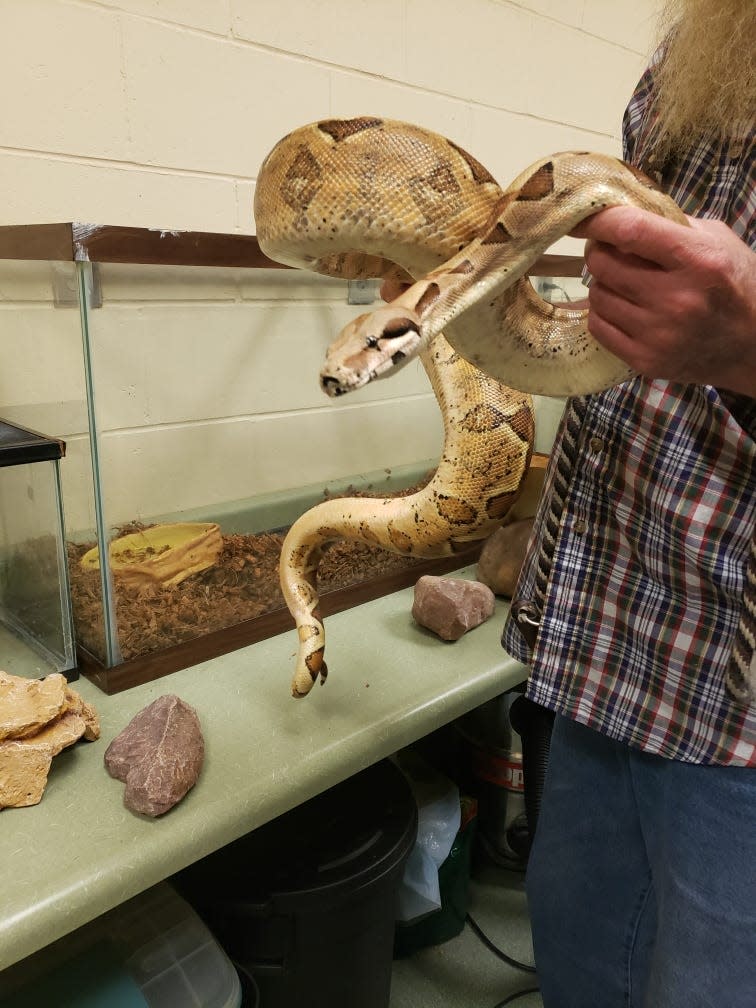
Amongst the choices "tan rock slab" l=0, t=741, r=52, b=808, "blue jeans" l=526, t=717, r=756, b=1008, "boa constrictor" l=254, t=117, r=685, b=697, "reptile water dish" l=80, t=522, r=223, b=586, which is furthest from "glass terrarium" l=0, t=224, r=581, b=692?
"blue jeans" l=526, t=717, r=756, b=1008

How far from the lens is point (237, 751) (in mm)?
1156

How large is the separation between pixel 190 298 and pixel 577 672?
1.13 meters

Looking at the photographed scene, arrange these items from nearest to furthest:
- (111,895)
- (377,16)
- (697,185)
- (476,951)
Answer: (697,185), (111,895), (476,951), (377,16)

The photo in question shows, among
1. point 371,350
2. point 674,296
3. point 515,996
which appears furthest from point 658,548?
point 515,996

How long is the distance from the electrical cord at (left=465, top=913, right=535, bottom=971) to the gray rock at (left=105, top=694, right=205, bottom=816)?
1096mm

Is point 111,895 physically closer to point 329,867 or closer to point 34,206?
point 329,867

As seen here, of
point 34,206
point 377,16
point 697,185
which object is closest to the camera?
point 697,185

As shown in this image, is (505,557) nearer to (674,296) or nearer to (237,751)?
(237,751)

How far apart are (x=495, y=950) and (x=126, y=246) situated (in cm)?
175

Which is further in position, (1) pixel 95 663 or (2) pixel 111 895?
(1) pixel 95 663

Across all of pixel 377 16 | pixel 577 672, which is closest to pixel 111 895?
pixel 577 672

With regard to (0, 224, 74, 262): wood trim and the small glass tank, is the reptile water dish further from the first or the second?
(0, 224, 74, 262): wood trim

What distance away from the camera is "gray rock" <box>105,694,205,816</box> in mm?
1002

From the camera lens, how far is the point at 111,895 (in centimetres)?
91
